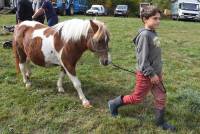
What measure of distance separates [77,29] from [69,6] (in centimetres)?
3214

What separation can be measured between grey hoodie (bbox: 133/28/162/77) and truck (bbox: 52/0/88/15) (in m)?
29.0

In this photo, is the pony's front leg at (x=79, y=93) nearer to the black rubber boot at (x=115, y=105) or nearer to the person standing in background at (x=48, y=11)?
the black rubber boot at (x=115, y=105)

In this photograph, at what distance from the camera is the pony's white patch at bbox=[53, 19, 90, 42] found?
6435 millimetres

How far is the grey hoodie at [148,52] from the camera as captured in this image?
5535 mm

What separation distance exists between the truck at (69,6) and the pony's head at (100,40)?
28246 millimetres

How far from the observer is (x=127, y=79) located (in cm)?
855

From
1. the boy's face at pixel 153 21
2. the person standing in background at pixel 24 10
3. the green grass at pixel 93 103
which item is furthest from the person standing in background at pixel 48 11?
the boy's face at pixel 153 21

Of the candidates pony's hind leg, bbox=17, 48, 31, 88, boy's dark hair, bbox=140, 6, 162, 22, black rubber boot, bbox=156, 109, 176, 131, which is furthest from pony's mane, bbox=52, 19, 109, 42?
black rubber boot, bbox=156, 109, 176, 131

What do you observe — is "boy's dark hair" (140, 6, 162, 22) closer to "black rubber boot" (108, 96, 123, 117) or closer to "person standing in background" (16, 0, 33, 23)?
"black rubber boot" (108, 96, 123, 117)

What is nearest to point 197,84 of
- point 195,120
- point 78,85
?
point 195,120

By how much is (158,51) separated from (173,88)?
2.43 m

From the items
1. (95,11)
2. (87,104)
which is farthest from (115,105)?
(95,11)

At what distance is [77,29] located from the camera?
21.4ft

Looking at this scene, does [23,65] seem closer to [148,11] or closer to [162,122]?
[162,122]
